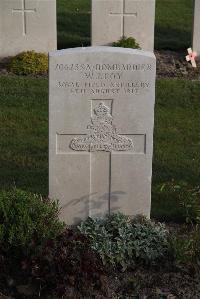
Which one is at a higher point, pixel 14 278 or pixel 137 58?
pixel 137 58

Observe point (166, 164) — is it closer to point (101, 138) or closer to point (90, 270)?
point (101, 138)

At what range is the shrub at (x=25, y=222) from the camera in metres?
5.29

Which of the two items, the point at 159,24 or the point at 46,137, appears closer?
the point at 46,137

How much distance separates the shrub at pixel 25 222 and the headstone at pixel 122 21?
688 centimetres

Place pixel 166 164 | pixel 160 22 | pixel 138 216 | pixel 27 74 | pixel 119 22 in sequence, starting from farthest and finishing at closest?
pixel 160 22, pixel 119 22, pixel 27 74, pixel 166 164, pixel 138 216

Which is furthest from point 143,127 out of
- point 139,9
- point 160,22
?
point 160,22

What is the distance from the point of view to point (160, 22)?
1561 cm

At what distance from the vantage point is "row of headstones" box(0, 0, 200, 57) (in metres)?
11.8

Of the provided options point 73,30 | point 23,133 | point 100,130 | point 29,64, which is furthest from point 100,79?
point 73,30

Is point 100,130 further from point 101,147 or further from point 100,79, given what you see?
point 100,79

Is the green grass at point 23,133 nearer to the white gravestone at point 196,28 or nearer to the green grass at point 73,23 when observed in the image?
the white gravestone at point 196,28

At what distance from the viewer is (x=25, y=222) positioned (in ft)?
17.4

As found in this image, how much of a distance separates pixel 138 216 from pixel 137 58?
1416mm

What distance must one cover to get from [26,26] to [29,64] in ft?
3.08
